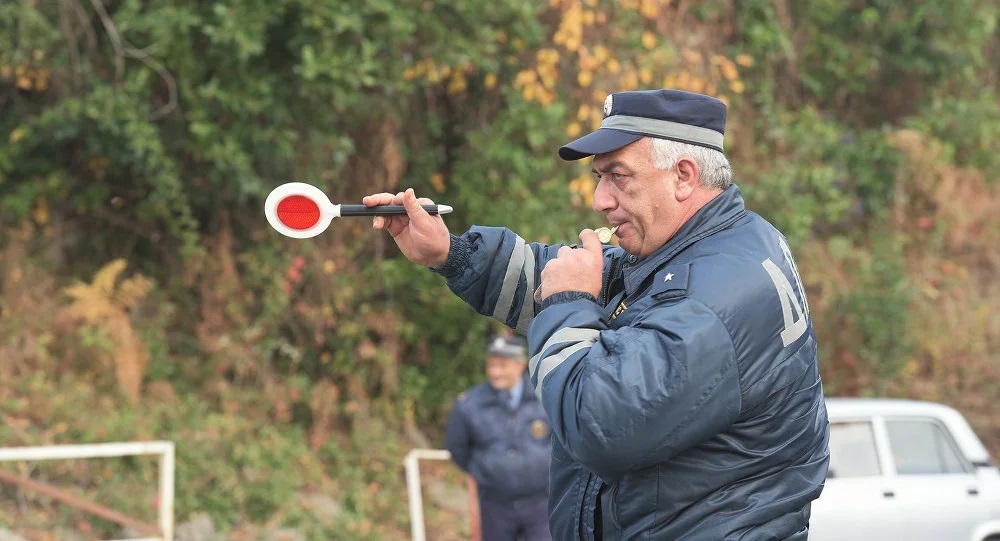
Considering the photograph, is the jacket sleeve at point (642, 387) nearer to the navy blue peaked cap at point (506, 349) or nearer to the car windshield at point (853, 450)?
the navy blue peaked cap at point (506, 349)

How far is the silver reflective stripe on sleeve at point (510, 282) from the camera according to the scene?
3.39m

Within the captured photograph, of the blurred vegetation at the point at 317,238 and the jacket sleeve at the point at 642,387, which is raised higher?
the blurred vegetation at the point at 317,238

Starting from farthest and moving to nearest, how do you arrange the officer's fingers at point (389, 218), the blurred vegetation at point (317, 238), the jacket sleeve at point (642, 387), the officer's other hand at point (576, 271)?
the blurred vegetation at point (317, 238) < the officer's fingers at point (389, 218) < the officer's other hand at point (576, 271) < the jacket sleeve at point (642, 387)

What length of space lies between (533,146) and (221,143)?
2494 millimetres

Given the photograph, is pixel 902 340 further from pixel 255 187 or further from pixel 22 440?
pixel 22 440

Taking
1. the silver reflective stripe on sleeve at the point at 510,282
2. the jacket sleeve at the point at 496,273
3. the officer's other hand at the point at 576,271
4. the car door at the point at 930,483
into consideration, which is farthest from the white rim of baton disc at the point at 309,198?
the car door at the point at 930,483

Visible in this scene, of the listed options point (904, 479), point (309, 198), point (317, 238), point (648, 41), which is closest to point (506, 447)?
point (904, 479)

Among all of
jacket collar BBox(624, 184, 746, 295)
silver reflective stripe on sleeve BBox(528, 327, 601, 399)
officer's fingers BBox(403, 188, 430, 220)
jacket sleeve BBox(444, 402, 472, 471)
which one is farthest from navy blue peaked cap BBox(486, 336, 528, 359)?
silver reflective stripe on sleeve BBox(528, 327, 601, 399)

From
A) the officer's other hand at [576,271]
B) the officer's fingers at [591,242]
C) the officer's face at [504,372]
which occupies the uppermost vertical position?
the officer's face at [504,372]

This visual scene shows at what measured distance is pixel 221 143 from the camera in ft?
30.5

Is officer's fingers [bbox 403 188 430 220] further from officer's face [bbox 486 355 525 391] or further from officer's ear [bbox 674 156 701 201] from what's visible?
officer's face [bbox 486 355 525 391]

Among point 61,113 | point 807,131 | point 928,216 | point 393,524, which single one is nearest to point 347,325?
point 393,524

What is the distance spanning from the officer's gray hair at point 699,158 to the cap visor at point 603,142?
0.20ft

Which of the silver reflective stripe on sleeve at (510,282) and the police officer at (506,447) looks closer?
the silver reflective stripe on sleeve at (510,282)
